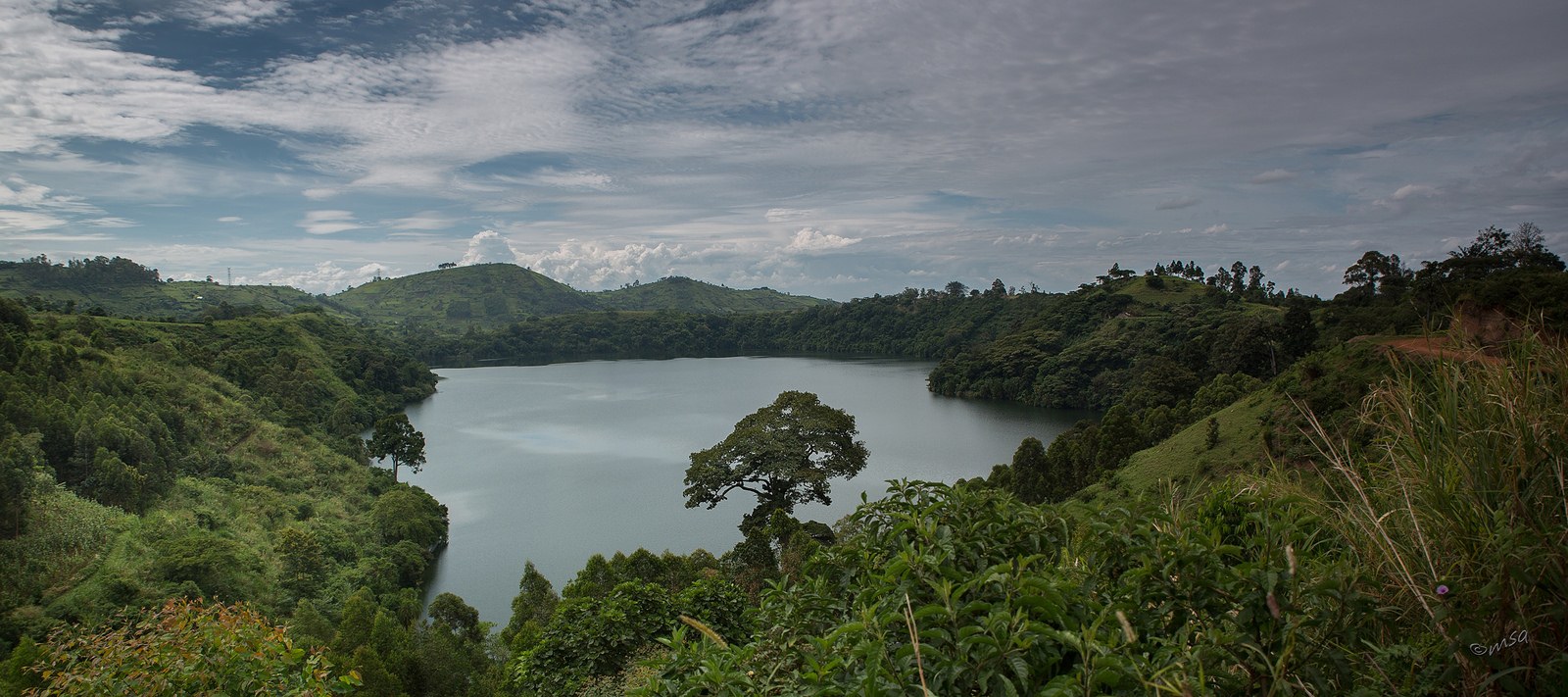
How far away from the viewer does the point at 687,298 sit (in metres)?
178

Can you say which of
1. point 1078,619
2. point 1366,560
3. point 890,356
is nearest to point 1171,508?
point 1366,560

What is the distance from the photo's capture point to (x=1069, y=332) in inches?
2657

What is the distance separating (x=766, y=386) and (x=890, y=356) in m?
36.7

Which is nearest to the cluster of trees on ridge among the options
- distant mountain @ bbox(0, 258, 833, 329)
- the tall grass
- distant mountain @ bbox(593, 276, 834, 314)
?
the tall grass

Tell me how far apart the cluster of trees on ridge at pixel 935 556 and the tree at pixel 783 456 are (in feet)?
0.33

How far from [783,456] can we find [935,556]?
711 inches

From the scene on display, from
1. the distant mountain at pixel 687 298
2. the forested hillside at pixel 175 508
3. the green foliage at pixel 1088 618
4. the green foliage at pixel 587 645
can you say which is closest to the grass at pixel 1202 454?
the green foliage at pixel 587 645

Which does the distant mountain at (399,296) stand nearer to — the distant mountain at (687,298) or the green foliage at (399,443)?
the distant mountain at (687,298)

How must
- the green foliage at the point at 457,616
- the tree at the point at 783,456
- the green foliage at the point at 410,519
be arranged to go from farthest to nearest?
the green foliage at the point at 410,519 → the tree at the point at 783,456 → the green foliage at the point at 457,616

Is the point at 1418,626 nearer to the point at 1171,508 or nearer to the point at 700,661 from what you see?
the point at 1171,508

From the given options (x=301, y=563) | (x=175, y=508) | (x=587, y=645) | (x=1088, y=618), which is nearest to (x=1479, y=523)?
(x=1088, y=618)

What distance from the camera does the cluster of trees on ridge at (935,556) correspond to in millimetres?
1971

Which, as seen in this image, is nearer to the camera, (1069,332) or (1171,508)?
(1171,508)

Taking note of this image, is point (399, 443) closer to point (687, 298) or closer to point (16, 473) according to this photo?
point (16, 473)
